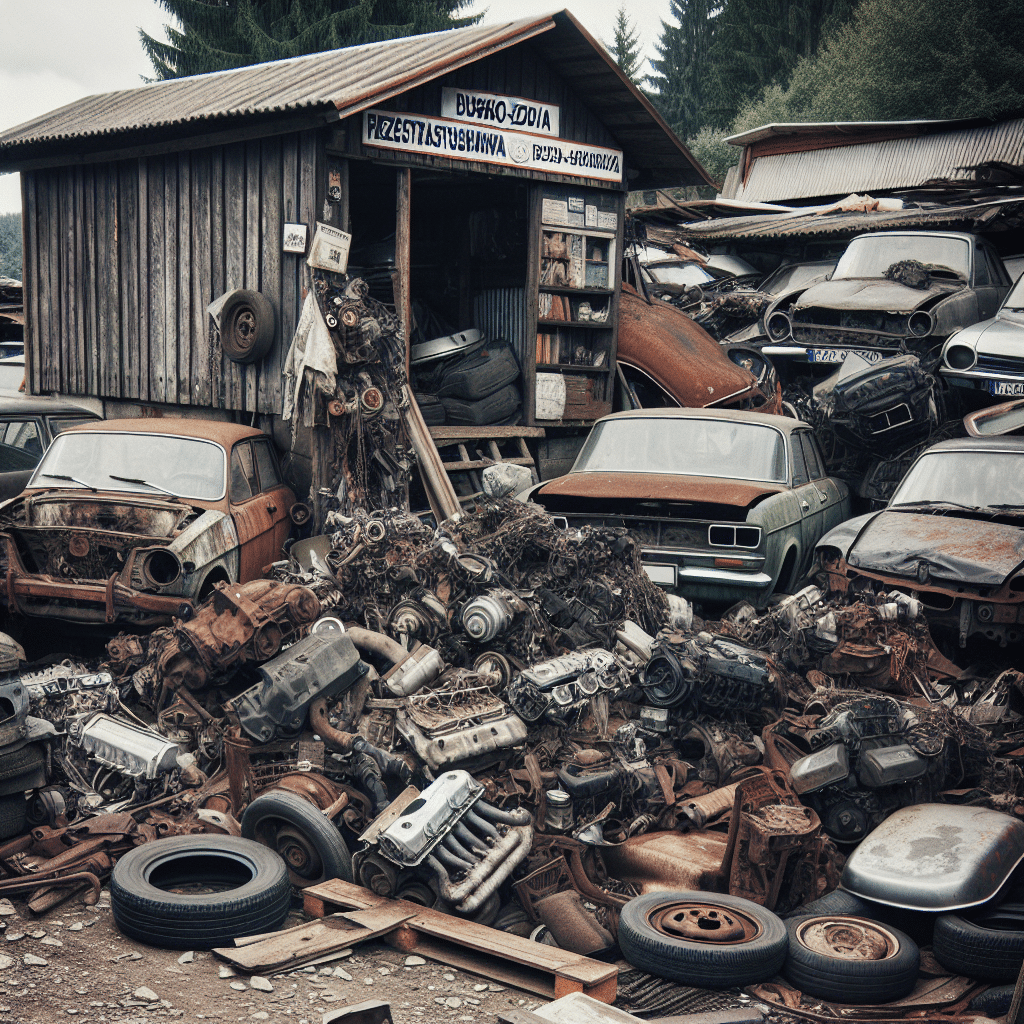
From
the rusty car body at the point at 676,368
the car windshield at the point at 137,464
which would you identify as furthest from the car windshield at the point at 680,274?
the car windshield at the point at 137,464

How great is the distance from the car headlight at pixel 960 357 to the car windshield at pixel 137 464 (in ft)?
23.9

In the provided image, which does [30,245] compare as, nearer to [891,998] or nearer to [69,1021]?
[69,1021]

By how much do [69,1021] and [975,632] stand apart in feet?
20.4

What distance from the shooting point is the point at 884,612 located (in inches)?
301

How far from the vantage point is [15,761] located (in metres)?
5.97

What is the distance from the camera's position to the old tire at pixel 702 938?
496cm

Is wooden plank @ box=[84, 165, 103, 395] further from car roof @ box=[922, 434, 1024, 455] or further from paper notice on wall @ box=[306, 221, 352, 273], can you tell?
car roof @ box=[922, 434, 1024, 455]

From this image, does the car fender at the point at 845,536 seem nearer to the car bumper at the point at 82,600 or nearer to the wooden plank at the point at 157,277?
the car bumper at the point at 82,600

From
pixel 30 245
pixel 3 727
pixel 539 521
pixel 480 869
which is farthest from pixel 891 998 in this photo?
pixel 30 245

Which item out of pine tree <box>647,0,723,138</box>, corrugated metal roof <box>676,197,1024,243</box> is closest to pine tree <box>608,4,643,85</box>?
pine tree <box>647,0,723,138</box>

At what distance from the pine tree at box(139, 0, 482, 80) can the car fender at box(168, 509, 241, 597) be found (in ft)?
80.1

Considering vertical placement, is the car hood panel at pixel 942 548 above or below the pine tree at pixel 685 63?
below

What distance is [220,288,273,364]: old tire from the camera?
1063cm

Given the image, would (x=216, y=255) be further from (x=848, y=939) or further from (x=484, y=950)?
(x=848, y=939)
